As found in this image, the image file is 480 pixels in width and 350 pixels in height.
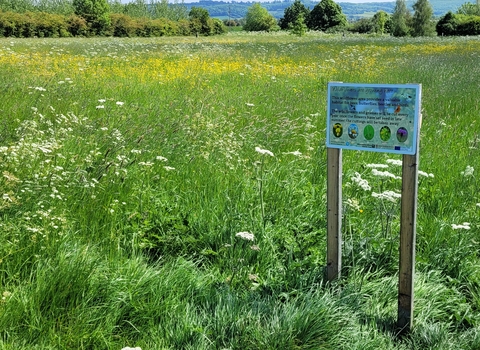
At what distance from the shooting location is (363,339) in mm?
2748

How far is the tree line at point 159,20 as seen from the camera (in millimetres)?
47125

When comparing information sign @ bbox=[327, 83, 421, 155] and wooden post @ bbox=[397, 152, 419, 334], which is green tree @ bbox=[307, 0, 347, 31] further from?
wooden post @ bbox=[397, 152, 419, 334]

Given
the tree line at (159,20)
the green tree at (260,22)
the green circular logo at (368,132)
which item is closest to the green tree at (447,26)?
the tree line at (159,20)

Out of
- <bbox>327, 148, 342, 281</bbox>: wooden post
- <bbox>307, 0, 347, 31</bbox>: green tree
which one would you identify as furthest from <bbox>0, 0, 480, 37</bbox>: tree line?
<bbox>327, 148, 342, 281</bbox>: wooden post

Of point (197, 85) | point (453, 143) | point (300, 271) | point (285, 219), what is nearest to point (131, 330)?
point (300, 271)

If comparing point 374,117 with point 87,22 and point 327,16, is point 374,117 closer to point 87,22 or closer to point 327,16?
point 87,22

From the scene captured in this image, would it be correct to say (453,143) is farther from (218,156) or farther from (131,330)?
(131,330)

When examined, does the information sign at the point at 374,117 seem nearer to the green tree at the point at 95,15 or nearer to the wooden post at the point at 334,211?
the wooden post at the point at 334,211

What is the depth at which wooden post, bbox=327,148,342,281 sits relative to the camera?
323cm

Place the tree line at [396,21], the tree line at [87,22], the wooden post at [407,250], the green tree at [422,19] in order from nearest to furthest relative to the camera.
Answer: the wooden post at [407,250] → the tree line at [87,22] → the tree line at [396,21] → the green tree at [422,19]

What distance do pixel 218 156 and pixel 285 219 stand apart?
1367 millimetres

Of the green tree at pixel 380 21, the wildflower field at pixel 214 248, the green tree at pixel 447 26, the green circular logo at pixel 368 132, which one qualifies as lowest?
the wildflower field at pixel 214 248

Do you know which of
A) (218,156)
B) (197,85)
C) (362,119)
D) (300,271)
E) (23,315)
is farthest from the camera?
(197,85)

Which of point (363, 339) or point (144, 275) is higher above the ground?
point (144, 275)
